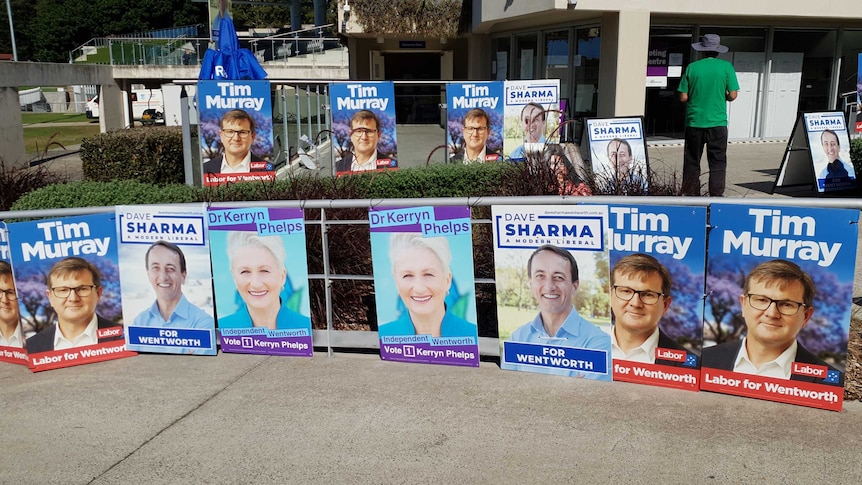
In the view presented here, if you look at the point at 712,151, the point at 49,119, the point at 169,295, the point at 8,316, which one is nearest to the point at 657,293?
the point at 169,295

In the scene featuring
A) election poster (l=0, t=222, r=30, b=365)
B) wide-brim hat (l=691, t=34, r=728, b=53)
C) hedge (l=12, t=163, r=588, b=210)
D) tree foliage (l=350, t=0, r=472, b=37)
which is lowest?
election poster (l=0, t=222, r=30, b=365)

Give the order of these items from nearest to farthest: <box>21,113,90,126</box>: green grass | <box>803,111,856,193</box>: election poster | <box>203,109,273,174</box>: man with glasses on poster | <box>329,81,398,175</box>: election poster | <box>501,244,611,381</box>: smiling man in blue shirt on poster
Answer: <box>501,244,611,381</box>: smiling man in blue shirt on poster, <box>203,109,273,174</box>: man with glasses on poster, <box>803,111,856,193</box>: election poster, <box>329,81,398,175</box>: election poster, <box>21,113,90,126</box>: green grass

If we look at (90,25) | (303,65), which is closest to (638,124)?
(303,65)

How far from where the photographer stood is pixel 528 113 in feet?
37.5

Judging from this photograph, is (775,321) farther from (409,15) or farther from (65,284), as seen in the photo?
(409,15)

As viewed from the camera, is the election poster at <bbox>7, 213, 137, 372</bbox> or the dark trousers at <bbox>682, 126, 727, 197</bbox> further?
the dark trousers at <bbox>682, 126, 727, 197</bbox>

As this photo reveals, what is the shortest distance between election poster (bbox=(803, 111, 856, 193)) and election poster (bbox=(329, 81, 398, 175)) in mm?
5695

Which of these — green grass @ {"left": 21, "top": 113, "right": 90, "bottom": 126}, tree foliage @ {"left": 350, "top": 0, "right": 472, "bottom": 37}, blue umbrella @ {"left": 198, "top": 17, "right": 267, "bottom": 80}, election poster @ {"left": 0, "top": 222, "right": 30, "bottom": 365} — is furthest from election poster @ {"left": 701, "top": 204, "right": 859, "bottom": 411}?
green grass @ {"left": 21, "top": 113, "right": 90, "bottom": 126}

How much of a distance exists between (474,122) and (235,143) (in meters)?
3.51

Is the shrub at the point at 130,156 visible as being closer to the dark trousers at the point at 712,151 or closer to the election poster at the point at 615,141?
the election poster at the point at 615,141

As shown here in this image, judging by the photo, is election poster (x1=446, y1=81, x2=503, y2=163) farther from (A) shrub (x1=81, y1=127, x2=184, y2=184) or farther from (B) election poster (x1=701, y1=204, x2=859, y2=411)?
(B) election poster (x1=701, y1=204, x2=859, y2=411)

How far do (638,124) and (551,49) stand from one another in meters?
10.7

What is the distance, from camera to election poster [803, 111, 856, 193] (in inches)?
404

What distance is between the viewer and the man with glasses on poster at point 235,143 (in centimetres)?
1013
